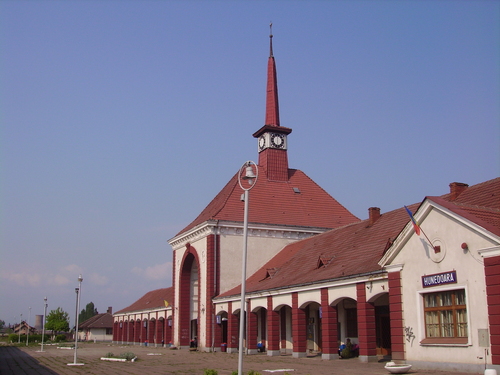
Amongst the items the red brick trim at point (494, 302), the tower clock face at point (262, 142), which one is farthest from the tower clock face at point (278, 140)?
the red brick trim at point (494, 302)

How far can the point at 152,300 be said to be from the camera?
208ft

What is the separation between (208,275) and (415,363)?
73.2 feet

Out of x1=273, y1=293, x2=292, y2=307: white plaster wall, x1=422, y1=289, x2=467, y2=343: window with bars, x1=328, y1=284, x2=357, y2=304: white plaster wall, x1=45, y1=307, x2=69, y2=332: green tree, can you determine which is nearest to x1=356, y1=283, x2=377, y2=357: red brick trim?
x1=328, y1=284, x2=357, y2=304: white plaster wall

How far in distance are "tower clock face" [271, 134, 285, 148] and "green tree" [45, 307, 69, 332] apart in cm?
7359

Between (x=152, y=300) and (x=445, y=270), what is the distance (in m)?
50.0

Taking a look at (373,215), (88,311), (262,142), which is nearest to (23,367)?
(373,215)

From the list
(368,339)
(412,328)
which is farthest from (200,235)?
(412,328)

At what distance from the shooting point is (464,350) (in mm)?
16578

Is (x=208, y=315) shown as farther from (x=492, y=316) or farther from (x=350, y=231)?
(x=492, y=316)

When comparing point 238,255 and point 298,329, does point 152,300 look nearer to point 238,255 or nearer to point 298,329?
point 238,255

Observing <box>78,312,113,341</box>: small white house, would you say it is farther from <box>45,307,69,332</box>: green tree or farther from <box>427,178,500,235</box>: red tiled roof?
<box>427,178,500,235</box>: red tiled roof

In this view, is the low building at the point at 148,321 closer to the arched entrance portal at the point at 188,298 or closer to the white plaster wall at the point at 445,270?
the arched entrance portal at the point at 188,298

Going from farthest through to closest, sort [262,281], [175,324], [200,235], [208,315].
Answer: [175,324] → [200,235] → [208,315] → [262,281]

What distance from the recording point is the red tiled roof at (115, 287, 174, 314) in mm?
57022
